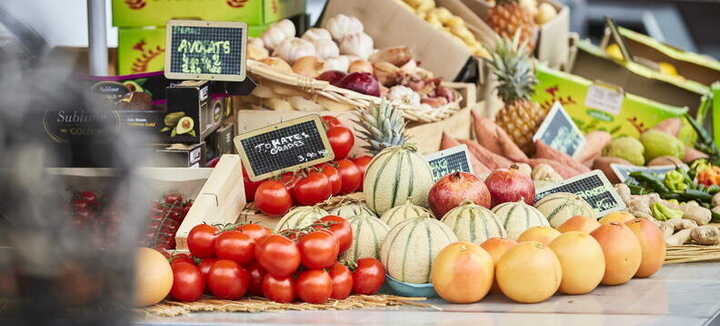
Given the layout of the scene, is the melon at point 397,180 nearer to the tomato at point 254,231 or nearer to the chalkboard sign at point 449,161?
the chalkboard sign at point 449,161

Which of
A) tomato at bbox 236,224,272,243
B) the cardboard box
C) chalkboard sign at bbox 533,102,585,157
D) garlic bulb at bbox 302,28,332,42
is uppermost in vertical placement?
the cardboard box

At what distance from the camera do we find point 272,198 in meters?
2.90

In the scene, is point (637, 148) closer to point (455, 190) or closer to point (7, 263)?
point (455, 190)

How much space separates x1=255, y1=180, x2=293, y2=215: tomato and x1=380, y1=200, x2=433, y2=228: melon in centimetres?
46

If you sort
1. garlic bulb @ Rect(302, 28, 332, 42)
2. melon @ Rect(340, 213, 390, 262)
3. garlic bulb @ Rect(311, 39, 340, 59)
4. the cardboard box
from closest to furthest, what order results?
melon @ Rect(340, 213, 390, 262) < the cardboard box < garlic bulb @ Rect(311, 39, 340, 59) < garlic bulb @ Rect(302, 28, 332, 42)

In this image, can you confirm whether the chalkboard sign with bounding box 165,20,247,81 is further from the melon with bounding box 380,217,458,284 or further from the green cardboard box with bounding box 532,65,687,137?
the green cardboard box with bounding box 532,65,687,137

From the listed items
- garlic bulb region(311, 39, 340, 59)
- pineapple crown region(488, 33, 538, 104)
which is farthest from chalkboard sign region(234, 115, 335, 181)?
pineapple crown region(488, 33, 538, 104)

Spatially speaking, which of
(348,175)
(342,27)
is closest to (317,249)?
(348,175)

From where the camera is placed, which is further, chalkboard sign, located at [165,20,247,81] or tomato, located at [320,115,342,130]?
tomato, located at [320,115,342,130]

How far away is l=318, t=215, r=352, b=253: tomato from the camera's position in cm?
224

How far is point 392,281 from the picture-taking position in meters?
2.28

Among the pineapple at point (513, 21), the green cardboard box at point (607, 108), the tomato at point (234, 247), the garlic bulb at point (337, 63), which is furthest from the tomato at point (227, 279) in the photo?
the pineapple at point (513, 21)

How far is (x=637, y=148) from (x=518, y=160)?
790 mm

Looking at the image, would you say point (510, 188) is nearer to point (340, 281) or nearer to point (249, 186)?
point (340, 281)
